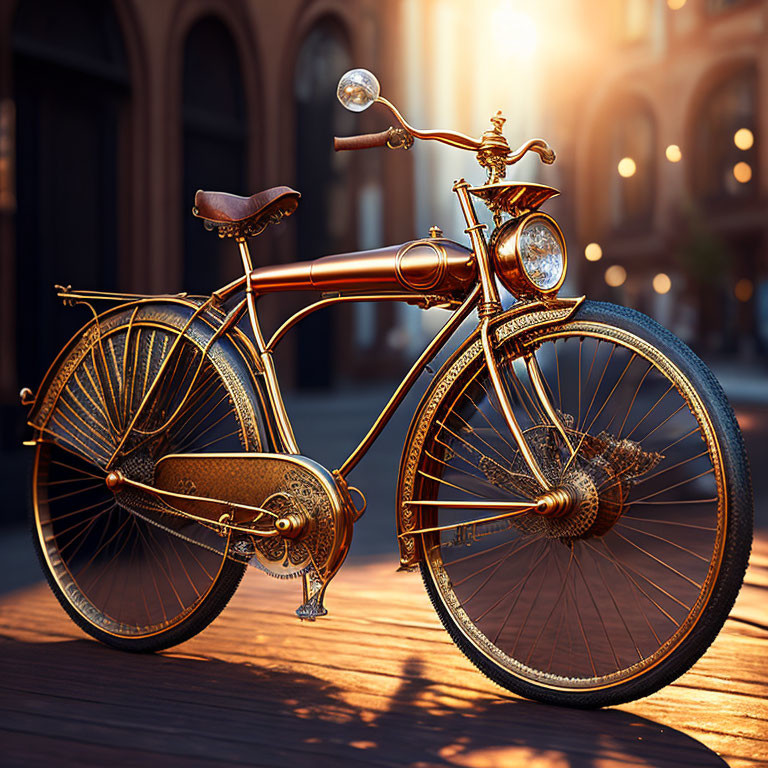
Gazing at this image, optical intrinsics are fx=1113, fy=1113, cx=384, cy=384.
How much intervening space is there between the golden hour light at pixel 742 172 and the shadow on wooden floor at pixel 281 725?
111 feet

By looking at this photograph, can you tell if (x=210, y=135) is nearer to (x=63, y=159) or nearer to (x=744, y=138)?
(x=63, y=159)

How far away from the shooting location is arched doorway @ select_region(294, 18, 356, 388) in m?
15.9

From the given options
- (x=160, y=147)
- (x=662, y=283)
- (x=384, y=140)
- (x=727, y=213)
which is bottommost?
(x=384, y=140)

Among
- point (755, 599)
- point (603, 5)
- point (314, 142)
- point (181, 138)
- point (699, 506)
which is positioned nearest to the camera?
point (699, 506)

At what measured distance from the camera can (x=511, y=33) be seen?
2195 cm

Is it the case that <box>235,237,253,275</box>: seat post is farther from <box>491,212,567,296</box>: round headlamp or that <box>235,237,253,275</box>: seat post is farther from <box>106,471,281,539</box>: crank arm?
<box>491,212,567,296</box>: round headlamp

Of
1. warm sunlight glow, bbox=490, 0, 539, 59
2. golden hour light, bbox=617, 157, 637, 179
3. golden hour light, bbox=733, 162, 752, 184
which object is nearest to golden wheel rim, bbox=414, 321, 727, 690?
warm sunlight glow, bbox=490, 0, 539, 59

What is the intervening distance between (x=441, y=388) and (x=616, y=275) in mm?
37793

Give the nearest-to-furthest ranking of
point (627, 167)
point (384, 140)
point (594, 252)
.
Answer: point (384, 140), point (627, 167), point (594, 252)

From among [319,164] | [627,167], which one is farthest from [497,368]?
[627,167]

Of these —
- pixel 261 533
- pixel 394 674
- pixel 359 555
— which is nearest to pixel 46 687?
pixel 261 533

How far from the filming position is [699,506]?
2.76 metres

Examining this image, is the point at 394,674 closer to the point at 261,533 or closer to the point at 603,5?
the point at 261,533

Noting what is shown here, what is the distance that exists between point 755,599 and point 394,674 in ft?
5.03
